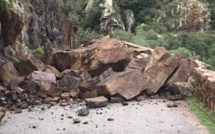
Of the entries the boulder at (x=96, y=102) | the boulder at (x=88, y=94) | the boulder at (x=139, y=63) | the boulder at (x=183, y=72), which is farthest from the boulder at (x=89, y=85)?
the boulder at (x=183, y=72)

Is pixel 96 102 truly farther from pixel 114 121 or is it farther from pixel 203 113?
pixel 203 113

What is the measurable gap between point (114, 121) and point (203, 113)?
220 cm

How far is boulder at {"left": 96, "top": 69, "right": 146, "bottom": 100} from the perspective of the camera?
10930 millimetres

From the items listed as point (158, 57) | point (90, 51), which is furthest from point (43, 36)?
point (158, 57)

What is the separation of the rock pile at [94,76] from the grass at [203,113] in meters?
0.80

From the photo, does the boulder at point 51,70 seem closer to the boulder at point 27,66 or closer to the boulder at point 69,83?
the boulder at point 27,66

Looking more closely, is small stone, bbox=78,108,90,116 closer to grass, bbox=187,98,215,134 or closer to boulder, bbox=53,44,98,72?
grass, bbox=187,98,215,134

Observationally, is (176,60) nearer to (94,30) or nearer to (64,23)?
(64,23)

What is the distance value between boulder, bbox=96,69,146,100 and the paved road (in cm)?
48

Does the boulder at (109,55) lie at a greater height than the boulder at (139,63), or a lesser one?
greater

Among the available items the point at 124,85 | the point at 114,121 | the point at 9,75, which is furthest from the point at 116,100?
the point at 9,75

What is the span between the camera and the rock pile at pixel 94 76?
36.0ft

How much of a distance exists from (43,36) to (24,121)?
42.5 ft

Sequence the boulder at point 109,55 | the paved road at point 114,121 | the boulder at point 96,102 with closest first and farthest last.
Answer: the paved road at point 114,121 → the boulder at point 96,102 → the boulder at point 109,55
